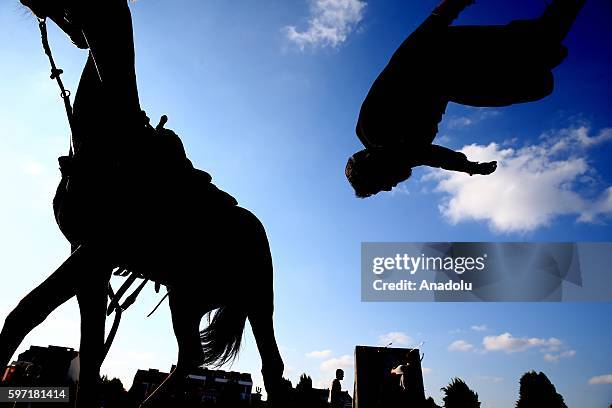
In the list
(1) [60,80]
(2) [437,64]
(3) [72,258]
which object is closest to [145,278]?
(3) [72,258]

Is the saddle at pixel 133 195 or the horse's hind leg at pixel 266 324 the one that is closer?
the saddle at pixel 133 195

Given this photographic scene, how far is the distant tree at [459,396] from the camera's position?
59.6ft

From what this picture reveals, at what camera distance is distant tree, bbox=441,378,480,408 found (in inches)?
715

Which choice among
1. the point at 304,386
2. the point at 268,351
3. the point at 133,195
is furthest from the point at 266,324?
the point at 304,386

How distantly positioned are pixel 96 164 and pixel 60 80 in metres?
0.73

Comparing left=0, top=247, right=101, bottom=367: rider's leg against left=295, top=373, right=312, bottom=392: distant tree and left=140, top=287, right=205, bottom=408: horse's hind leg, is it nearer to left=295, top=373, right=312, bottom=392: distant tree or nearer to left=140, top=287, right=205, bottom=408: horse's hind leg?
left=140, top=287, right=205, bottom=408: horse's hind leg

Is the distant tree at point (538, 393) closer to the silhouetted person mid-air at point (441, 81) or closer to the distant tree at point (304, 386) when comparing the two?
the distant tree at point (304, 386)

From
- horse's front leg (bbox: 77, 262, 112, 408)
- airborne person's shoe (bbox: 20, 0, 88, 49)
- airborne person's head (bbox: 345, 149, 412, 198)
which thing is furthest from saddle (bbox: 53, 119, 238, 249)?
airborne person's head (bbox: 345, 149, 412, 198)

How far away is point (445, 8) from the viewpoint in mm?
1593

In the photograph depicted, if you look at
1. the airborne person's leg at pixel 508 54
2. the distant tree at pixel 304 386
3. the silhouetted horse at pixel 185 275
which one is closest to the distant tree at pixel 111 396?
the silhouetted horse at pixel 185 275

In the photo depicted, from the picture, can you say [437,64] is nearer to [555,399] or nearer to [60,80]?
[60,80]

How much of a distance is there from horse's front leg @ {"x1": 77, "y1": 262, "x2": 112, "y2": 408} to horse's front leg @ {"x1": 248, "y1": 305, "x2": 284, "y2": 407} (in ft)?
5.55

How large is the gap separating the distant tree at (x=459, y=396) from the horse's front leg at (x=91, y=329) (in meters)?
20.5

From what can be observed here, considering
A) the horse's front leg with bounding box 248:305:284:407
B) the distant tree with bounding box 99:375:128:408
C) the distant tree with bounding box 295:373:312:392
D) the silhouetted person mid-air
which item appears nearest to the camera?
the silhouetted person mid-air
